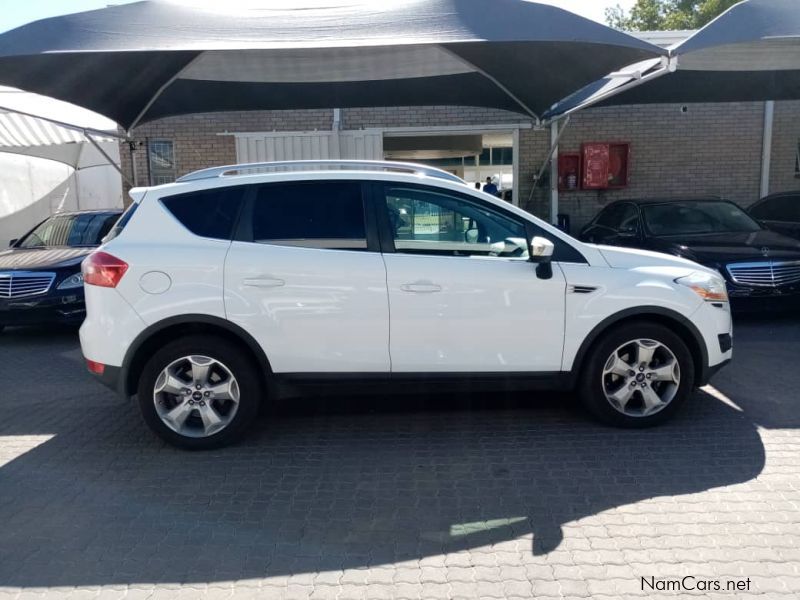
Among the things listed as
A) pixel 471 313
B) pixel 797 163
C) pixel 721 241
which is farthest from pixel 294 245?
pixel 797 163

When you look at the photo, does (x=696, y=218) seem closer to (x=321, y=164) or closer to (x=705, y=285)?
(x=705, y=285)

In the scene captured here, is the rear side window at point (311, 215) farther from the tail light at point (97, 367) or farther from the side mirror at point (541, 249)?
the tail light at point (97, 367)

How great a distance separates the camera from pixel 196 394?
4.35 metres

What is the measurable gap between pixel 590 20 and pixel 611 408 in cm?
347

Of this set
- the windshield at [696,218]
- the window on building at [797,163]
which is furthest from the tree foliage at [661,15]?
the windshield at [696,218]

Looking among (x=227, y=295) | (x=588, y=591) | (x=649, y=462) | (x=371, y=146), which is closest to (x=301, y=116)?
(x=371, y=146)

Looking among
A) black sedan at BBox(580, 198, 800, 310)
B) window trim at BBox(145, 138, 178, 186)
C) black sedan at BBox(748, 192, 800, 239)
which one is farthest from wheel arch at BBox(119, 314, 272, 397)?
window trim at BBox(145, 138, 178, 186)

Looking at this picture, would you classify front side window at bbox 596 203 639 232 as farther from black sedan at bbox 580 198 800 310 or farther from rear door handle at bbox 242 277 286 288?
rear door handle at bbox 242 277 286 288

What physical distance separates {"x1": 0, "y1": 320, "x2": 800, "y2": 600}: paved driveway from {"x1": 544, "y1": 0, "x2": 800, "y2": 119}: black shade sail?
10.5 ft

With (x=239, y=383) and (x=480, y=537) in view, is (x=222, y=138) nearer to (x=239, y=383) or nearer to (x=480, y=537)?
(x=239, y=383)

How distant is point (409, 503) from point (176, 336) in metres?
1.93

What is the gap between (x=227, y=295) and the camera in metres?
4.23

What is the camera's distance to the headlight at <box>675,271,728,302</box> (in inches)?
179
